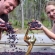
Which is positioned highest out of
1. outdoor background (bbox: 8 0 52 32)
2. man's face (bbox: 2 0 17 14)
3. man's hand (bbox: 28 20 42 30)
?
man's face (bbox: 2 0 17 14)

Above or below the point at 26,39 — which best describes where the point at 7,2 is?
above

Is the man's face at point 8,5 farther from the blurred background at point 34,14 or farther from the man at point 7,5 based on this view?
the blurred background at point 34,14

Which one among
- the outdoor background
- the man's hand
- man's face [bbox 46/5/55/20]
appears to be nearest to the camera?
the man's hand

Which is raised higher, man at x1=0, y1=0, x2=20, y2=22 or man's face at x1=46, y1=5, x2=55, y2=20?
man at x1=0, y1=0, x2=20, y2=22

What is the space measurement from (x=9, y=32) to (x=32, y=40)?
0.16 meters

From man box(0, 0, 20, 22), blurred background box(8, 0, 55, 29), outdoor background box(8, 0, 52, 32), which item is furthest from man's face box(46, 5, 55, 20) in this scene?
blurred background box(8, 0, 55, 29)

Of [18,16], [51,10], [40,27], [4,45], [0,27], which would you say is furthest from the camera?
[18,16]

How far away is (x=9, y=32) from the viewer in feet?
4.32

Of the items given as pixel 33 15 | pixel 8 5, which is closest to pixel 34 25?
pixel 8 5

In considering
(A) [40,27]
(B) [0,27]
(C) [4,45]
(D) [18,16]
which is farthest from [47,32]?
(D) [18,16]

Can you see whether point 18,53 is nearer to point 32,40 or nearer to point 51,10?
point 32,40

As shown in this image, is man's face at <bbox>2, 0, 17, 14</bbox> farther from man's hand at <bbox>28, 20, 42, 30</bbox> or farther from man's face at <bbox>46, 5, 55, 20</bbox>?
man's face at <bbox>46, 5, 55, 20</bbox>

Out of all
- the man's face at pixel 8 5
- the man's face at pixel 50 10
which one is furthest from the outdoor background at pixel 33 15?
the man's face at pixel 8 5

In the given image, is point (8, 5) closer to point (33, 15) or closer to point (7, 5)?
point (7, 5)
